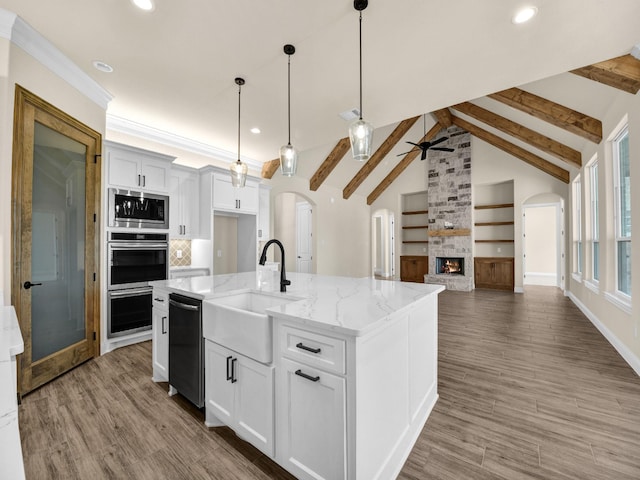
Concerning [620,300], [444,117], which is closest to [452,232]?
[444,117]

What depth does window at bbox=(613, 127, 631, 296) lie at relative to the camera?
3.35m

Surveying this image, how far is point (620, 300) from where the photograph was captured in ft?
11.1

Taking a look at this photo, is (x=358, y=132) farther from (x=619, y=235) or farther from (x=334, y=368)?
(x=619, y=235)

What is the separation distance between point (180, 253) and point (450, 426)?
13.2ft

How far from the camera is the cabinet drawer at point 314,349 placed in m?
1.30

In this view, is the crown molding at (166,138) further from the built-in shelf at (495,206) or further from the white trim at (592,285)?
the built-in shelf at (495,206)

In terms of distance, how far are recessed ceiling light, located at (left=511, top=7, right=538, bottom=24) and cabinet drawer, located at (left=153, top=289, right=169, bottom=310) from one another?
3404 millimetres

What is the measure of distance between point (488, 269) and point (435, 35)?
276 inches

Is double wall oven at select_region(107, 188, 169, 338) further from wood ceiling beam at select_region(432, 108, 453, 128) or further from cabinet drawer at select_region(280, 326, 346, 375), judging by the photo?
wood ceiling beam at select_region(432, 108, 453, 128)

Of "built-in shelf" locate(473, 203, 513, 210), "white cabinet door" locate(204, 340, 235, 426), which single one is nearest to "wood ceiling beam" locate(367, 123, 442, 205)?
"built-in shelf" locate(473, 203, 513, 210)

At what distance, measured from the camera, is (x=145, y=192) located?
3.76m

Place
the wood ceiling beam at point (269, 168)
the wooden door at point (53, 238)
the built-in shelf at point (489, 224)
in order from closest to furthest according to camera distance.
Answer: the wooden door at point (53, 238)
the wood ceiling beam at point (269, 168)
the built-in shelf at point (489, 224)

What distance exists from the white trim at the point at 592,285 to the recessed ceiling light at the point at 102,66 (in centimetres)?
657

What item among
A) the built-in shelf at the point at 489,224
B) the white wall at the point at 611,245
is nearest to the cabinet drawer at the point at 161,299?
the white wall at the point at 611,245
